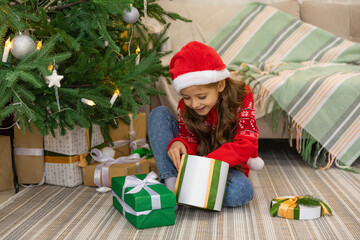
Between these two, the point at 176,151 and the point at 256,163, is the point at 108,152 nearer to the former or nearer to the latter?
the point at 176,151

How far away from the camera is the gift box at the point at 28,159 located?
171 centimetres

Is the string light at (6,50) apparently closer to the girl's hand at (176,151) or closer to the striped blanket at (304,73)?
the girl's hand at (176,151)

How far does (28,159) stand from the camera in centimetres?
172

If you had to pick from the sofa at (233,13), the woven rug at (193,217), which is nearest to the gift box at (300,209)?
the woven rug at (193,217)

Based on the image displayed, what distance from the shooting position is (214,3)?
2.94 metres

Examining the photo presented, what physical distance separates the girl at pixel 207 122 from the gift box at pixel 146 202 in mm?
163

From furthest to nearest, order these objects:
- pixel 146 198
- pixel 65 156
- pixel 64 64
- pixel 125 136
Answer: pixel 125 136 → pixel 65 156 → pixel 64 64 → pixel 146 198

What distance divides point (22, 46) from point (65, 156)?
0.58 meters

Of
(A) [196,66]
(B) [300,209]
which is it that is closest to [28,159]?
(A) [196,66]

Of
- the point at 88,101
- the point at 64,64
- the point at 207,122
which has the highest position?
the point at 64,64

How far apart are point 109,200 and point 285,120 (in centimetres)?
96

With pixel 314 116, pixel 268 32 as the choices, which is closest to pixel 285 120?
pixel 314 116

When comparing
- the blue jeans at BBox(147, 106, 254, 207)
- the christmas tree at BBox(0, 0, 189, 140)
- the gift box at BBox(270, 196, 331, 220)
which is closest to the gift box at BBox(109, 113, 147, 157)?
the christmas tree at BBox(0, 0, 189, 140)

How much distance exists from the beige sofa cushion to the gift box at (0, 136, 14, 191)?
6.53ft
